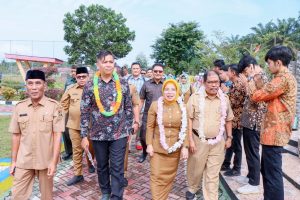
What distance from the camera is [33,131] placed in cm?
285

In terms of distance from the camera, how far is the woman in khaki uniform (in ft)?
11.5

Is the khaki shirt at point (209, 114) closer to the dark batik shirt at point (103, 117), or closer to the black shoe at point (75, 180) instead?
the dark batik shirt at point (103, 117)

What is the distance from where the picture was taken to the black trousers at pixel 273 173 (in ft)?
9.50

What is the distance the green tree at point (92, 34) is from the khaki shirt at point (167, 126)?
97.3 feet

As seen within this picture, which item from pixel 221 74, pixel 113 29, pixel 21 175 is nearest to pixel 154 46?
pixel 113 29

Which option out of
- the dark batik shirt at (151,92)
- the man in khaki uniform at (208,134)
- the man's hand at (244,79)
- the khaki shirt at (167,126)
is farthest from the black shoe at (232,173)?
the dark batik shirt at (151,92)

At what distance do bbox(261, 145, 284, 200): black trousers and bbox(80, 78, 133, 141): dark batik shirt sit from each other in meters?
1.75

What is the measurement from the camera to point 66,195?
12.7ft

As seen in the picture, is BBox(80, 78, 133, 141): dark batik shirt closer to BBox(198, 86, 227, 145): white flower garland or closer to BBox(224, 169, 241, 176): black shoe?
BBox(198, 86, 227, 145): white flower garland

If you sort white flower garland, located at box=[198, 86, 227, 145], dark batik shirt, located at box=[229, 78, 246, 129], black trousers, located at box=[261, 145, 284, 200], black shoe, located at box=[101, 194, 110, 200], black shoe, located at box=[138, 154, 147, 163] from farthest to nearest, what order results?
black shoe, located at box=[138, 154, 147, 163] < dark batik shirt, located at box=[229, 78, 246, 129] < black shoe, located at box=[101, 194, 110, 200] < white flower garland, located at box=[198, 86, 227, 145] < black trousers, located at box=[261, 145, 284, 200]

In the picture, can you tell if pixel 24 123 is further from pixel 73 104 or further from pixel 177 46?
pixel 177 46

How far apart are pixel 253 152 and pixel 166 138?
127 cm

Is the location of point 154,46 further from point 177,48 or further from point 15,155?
point 15,155

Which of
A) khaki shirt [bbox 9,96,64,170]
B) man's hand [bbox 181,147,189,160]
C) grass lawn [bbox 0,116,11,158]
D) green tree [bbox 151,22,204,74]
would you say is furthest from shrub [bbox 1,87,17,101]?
green tree [bbox 151,22,204,74]
